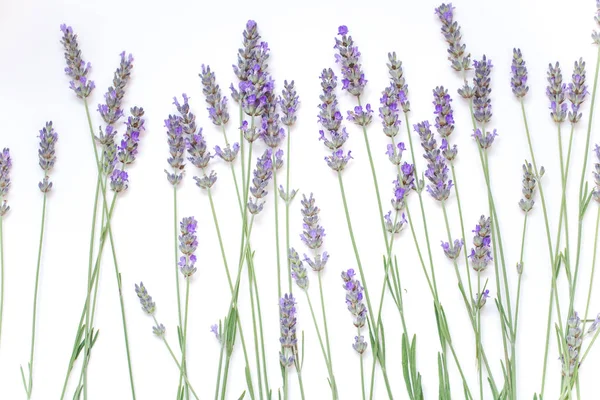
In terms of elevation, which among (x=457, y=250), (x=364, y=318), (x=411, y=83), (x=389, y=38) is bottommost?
(x=364, y=318)

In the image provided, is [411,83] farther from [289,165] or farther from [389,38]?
[289,165]

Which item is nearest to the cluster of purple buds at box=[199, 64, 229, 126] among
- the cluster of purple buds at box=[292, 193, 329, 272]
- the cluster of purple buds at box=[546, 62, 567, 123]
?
the cluster of purple buds at box=[292, 193, 329, 272]

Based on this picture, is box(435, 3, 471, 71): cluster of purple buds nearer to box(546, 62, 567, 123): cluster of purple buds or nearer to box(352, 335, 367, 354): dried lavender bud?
box(546, 62, 567, 123): cluster of purple buds

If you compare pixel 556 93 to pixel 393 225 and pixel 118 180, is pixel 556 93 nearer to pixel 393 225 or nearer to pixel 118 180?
pixel 393 225

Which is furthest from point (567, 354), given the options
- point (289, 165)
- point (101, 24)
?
point (101, 24)

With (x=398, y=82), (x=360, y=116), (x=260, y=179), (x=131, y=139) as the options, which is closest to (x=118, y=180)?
(x=131, y=139)

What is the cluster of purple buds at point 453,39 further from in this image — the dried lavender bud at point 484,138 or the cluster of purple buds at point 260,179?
the cluster of purple buds at point 260,179
